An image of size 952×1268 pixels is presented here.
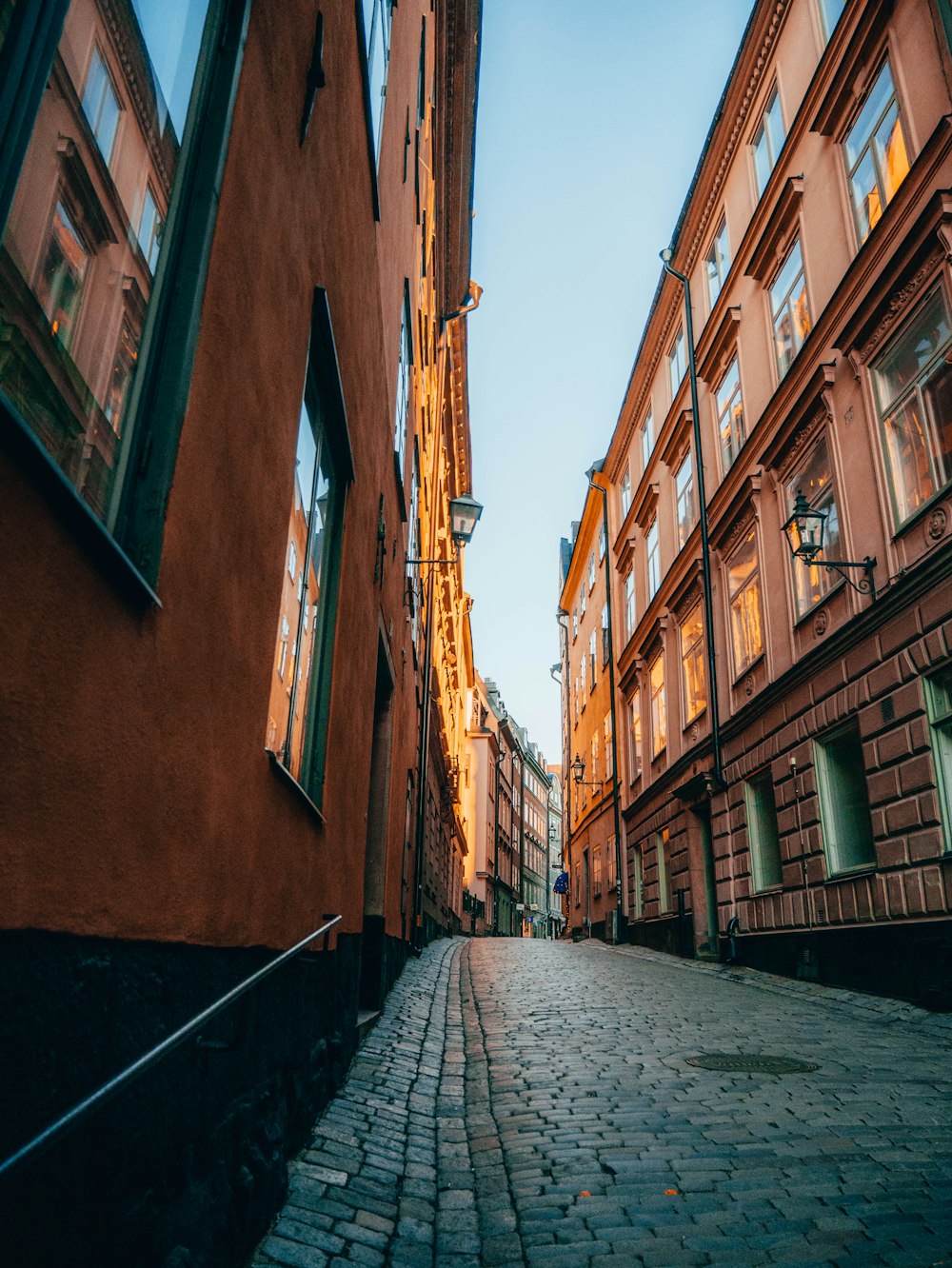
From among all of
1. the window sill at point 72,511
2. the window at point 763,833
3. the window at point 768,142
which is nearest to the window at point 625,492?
the window at point 768,142

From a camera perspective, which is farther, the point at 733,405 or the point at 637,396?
the point at 637,396

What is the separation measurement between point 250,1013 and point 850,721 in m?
9.43

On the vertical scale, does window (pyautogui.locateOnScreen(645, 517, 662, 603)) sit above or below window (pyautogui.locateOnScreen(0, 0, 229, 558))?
above

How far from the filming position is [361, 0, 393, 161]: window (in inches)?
255

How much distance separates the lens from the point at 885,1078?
5.93 meters

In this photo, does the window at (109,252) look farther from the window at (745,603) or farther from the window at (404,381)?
the window at (745,603)

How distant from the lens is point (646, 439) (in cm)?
2491

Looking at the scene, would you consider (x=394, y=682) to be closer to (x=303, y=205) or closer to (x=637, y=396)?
(x=303, y=205)

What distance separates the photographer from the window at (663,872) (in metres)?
20.5

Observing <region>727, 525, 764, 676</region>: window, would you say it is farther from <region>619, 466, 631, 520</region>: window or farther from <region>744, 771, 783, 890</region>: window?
<region>619, 466, 631, 520</region>: window

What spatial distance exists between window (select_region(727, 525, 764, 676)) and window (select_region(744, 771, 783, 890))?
192cm

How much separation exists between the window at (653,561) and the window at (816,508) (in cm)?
858

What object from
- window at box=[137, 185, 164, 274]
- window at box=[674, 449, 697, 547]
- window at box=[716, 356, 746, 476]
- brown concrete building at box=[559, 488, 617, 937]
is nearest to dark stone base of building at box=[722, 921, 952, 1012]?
window at box=[716, 356, 746, 476]

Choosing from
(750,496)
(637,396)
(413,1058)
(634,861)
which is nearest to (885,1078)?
(413,1058)
